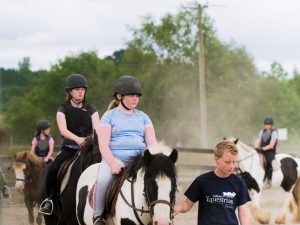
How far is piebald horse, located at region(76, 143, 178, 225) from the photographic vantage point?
6020mm

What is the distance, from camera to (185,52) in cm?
5159

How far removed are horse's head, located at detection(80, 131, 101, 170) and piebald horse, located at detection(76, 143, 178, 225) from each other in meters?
1.21

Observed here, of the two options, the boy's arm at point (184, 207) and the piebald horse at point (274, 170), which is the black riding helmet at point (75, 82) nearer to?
the boy's arm at point (184, 207)

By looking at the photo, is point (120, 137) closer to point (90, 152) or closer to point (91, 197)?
point (91, 197)

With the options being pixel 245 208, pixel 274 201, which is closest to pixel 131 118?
pixel 245 208

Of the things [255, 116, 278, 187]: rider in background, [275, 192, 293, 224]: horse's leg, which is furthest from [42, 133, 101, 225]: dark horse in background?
[255, 116, 278, 187]: rider in background

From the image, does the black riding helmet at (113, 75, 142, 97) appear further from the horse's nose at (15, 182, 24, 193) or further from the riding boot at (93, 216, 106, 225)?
the horse's nose at (15, 182, 24, 193)

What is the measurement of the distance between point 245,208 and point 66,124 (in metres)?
3.27

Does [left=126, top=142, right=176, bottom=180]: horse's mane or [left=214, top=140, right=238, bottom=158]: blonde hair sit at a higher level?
[left=214, top=140, right=238, bottom=158]: blonde hair

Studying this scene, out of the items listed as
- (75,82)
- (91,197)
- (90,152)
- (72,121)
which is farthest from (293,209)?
(91,197)

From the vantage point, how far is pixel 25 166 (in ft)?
49.0

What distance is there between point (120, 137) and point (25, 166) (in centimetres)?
837

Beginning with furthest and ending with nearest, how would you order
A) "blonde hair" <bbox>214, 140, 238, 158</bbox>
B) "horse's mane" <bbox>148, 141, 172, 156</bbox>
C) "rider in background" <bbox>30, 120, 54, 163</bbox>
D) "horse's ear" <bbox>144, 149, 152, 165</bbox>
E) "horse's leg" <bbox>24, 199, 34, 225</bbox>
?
"rider in background" <bbox>30, 120, 54, 163</bbox>
"horse's leg" <bbox>24, 199, 34, 225</bbox>
"horse's mane" <bbox>148, 141, 172, 156</bbox>
"horse's ear" <bbox>144, 149, 152, 165</bbox>
"blonde hair" <bbox>214, 140, 238, 158</bbox>

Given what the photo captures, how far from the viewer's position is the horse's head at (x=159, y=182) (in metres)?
5.96
